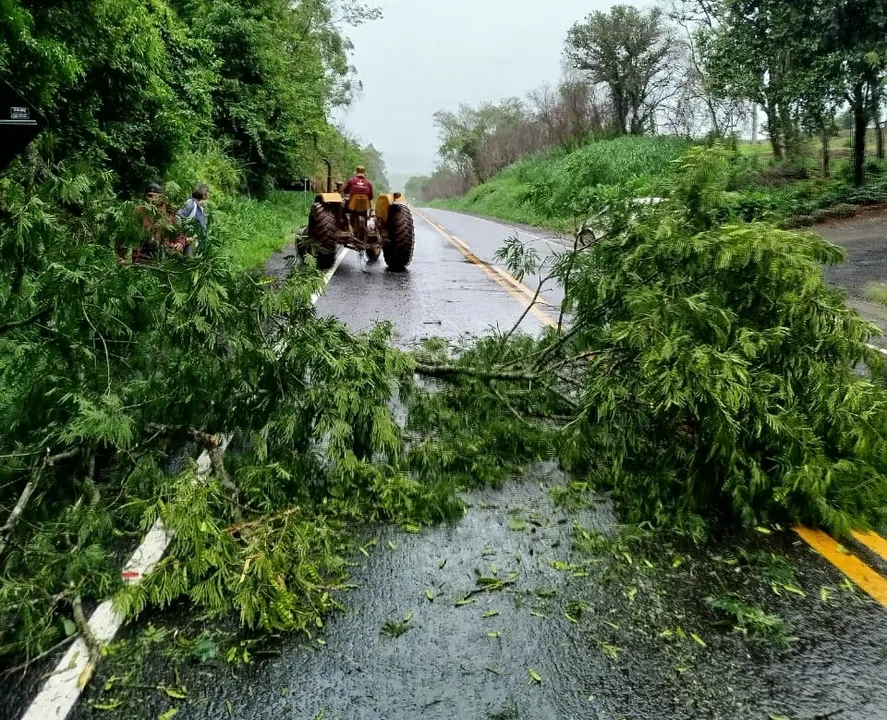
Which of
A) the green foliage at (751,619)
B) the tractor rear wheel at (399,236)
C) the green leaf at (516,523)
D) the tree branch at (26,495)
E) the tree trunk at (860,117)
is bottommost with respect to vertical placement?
the green foliage at (751,619)

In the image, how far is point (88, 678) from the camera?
274cm

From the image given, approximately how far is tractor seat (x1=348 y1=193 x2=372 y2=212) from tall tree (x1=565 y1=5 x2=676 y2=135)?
3410 cm

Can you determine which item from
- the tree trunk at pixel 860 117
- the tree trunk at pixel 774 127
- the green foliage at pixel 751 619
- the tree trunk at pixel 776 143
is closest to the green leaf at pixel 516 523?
the green foliage at pixel 751 619

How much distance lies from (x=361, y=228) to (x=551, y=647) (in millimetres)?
11474

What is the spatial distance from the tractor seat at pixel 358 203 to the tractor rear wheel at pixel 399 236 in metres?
0.95

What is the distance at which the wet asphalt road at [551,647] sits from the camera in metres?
2.60

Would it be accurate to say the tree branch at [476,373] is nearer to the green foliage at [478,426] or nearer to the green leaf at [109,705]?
the green foliage at [478,426]

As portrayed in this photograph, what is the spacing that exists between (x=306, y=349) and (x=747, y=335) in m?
2.39

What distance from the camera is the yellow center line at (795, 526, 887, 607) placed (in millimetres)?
3270

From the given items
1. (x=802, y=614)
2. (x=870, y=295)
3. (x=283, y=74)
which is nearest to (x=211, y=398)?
(x=802, y=614)

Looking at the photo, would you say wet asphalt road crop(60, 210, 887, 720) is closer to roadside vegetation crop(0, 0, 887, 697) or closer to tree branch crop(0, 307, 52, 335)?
roadside vegetation crop(0, 0, 887, 697)

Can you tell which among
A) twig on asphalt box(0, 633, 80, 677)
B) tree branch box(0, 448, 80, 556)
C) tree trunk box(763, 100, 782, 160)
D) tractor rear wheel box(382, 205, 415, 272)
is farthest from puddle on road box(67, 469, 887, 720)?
tree trunk box(763, 100, 782, 160)

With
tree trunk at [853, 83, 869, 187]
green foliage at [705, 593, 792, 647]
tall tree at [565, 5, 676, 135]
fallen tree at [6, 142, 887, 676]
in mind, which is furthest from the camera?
tall tree at [565, 5, 676, 135]

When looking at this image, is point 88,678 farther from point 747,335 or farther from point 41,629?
point 747,335
